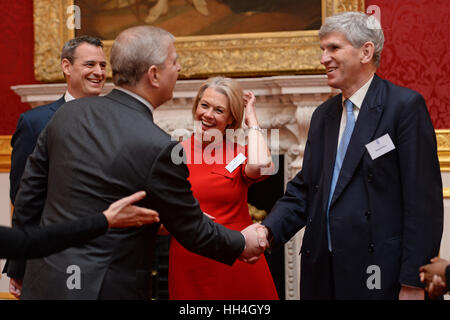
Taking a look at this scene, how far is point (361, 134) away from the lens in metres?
2.36

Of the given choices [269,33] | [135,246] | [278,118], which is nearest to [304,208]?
[135,246]

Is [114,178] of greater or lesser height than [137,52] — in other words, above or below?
below

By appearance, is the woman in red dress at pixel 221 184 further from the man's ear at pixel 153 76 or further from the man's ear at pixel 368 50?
the man's ear at pixel 153 76

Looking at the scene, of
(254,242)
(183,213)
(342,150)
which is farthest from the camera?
(254,242)

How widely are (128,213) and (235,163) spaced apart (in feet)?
3.80

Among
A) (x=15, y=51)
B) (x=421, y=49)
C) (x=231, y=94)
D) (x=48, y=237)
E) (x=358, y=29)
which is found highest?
(x=15, y=51)

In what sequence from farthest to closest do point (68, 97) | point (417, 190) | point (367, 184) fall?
point (68, 97) → point (367, 184) → point (417, 190)

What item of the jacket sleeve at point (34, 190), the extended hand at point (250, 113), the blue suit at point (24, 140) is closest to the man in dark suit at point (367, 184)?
the extended hand at point (250, 113)

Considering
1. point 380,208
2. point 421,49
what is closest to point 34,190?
point 380,208

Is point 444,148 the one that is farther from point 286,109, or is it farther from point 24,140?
point 24,140

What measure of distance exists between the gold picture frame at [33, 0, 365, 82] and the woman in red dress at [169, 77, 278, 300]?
5.96ft

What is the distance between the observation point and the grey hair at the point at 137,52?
6.84 ft

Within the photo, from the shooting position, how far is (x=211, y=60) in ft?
16.4
